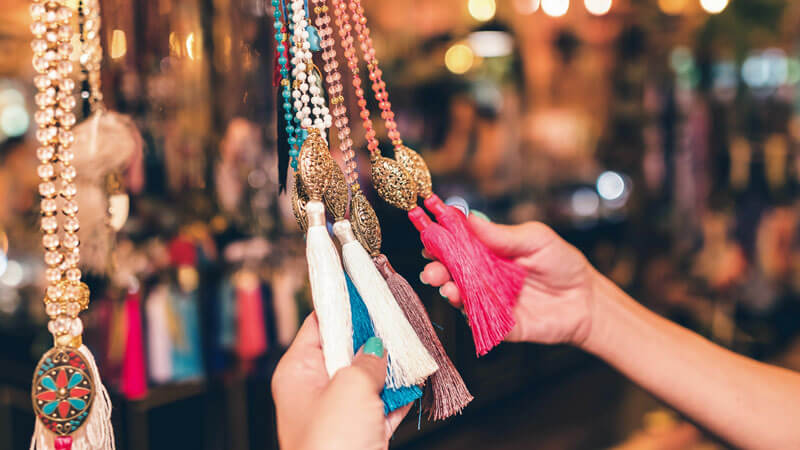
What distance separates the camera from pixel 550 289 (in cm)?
80

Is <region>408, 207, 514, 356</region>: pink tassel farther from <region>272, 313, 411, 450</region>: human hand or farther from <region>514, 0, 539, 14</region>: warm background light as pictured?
<region>514, 0, 539, 14</region>: warm background light

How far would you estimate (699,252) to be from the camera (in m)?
2.42

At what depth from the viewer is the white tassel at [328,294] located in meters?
0.47

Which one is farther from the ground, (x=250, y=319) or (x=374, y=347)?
(x=374, y=347)

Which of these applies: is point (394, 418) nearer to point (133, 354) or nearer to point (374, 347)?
point (374, 347)

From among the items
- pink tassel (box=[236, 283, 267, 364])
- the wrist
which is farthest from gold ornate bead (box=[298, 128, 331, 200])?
pink tassel (box=[236, 283, 267, 364])

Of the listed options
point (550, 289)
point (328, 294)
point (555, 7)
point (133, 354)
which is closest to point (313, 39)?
point (328, 294)

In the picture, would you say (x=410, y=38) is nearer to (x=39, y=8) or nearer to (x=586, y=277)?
(x=586, y=277)

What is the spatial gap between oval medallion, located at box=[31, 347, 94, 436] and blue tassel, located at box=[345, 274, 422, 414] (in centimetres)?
22

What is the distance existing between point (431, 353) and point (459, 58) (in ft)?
6.40

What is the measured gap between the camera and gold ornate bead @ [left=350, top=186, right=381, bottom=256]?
53 centimetres

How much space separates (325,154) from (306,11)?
5.2 inches

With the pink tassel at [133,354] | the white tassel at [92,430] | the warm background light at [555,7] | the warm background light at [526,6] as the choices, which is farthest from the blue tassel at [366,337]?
the warm background light at [555,7]

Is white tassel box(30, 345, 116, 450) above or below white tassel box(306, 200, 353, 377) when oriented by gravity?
below
